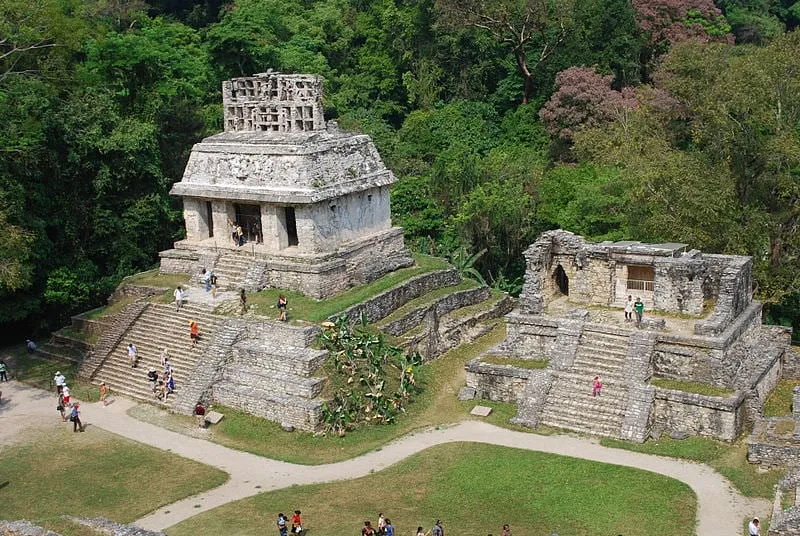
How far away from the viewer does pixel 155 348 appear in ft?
85.4

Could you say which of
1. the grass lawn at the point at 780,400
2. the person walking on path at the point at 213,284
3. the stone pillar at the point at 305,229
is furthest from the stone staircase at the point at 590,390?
the person walking on path at the point at 213,284

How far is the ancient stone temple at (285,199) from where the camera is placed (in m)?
26.9

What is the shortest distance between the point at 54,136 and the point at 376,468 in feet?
56.5

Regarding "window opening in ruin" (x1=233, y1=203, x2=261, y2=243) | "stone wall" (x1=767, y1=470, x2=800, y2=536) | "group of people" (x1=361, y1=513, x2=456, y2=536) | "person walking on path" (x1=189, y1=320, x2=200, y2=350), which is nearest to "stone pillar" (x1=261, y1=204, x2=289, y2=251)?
"window opening in ruin" (x1=233, y1=203, x2=261, y2=243)

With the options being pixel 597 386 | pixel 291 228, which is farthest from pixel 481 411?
pixel 291 228

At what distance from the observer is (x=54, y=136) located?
30344 millimetres

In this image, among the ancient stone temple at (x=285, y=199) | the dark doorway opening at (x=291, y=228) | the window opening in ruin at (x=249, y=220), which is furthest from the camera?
the window opening in ruin at (x=249, y=220)

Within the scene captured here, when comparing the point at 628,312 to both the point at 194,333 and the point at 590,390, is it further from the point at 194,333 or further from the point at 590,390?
the point at 194,333

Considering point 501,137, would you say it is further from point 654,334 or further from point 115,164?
point 654,334

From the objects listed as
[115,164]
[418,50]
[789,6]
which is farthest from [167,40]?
[789,6]

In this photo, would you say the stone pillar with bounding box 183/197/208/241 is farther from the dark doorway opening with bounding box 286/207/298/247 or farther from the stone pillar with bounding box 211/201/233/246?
the dark doorway opening with bounding box 286/207/298/247

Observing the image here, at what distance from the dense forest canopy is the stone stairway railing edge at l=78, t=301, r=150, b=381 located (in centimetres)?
290

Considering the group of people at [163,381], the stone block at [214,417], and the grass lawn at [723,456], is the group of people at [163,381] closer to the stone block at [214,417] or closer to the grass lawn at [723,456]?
the stone block at [214,417]

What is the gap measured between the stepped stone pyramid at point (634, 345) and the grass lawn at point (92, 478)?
8.07 m
